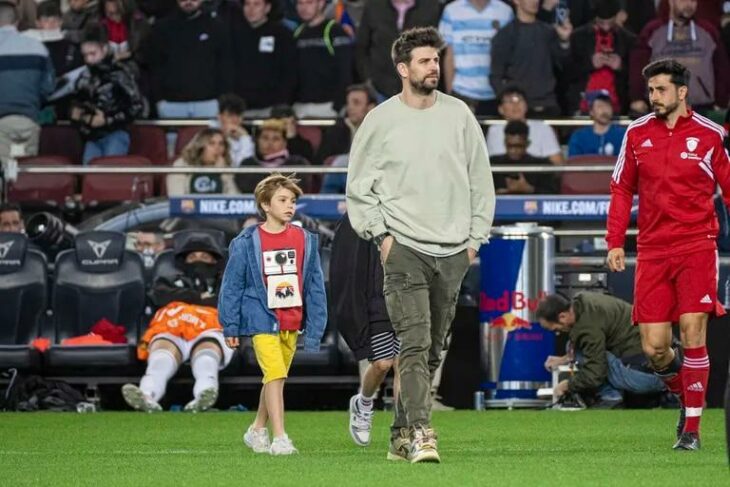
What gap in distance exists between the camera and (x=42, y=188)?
19.3 meters

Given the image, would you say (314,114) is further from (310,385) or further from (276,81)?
(310,385)

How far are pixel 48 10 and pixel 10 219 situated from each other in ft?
14.8

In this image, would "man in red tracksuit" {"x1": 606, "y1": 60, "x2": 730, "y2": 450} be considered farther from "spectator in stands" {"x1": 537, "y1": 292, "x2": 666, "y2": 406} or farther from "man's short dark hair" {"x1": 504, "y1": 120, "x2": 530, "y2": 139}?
"man's short dark hair" {"x1": 504, "y1": 120, "x2": 530, "y2": 139}

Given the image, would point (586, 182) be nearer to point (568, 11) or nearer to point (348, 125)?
point (348, 125)

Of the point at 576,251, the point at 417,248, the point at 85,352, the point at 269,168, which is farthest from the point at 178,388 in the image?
the point at 417,248

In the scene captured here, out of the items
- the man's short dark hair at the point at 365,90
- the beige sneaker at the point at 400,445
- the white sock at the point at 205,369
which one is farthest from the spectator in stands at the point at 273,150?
the beige sneaker at the point at 400,445

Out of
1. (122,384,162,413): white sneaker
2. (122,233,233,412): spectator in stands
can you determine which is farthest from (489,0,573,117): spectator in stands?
(122,384,162,413): white sneaker

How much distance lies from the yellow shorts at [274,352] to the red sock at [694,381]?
7.57 feet

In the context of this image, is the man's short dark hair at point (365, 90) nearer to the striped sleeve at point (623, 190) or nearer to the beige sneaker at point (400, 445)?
the striped sleeve at point (623, 190)

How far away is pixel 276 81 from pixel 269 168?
2.77 m

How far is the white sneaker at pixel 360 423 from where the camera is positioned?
37.2ft

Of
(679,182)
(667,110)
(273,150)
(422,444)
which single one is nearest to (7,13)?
(273,150)

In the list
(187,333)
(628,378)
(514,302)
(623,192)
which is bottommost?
(628,378)

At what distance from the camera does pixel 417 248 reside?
9227mm
